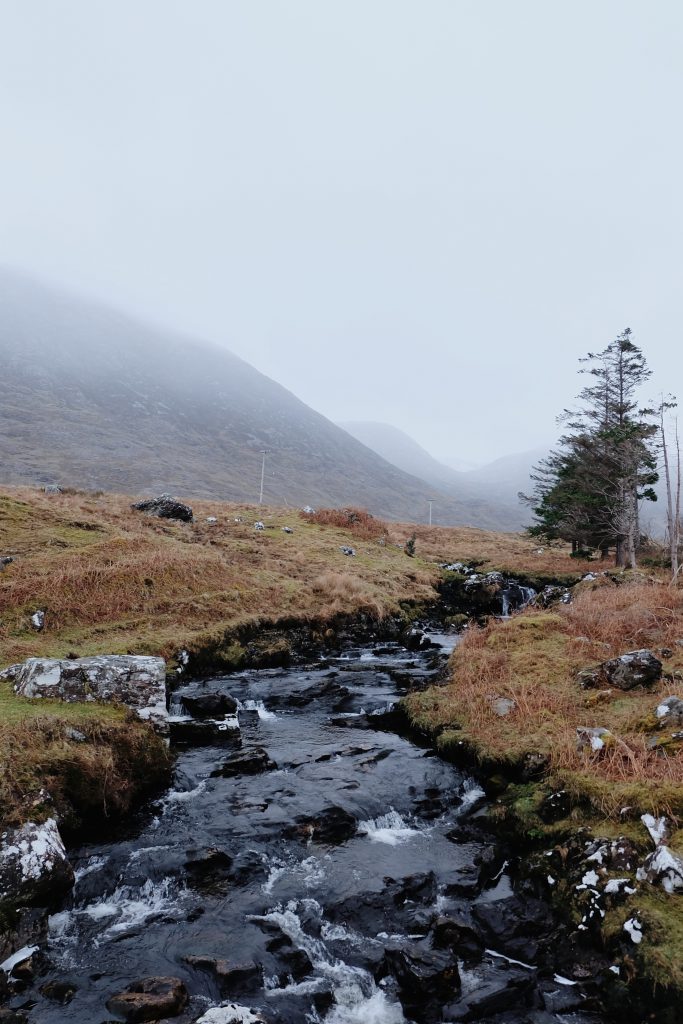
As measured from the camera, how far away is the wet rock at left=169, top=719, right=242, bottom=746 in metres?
12.7

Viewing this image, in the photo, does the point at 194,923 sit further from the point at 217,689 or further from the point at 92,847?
the point at 217,689

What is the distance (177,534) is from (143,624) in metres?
10.9

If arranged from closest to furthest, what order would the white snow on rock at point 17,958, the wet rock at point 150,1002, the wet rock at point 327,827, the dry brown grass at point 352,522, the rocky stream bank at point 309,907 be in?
the wet rock at point 150,1002 < the rocky stream bank at point 309,907 < the white snow on rock at point 17,958 < the wet rock at point 327,827 < the dry brown grass at point 352,522

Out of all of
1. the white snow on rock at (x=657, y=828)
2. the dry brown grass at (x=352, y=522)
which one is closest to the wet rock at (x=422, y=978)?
the white snow on rock at (x=657, y=828)

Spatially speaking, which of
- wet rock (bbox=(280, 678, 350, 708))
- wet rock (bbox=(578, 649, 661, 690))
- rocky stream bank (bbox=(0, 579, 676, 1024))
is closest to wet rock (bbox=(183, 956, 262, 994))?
rocky stream bank (bbox=(0, 579, 676, 1024))

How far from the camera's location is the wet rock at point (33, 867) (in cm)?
712

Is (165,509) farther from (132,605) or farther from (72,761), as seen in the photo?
(72,761)

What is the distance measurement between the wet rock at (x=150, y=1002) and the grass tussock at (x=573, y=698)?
6.29 metres

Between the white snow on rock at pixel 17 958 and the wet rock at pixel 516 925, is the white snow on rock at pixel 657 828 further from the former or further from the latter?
the white snow on rock at pixel 17 958

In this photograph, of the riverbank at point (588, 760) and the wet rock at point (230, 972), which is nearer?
the wet rock at point (230, 972)

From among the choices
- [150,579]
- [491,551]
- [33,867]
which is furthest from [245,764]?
[491,551]

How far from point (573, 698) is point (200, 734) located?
842 cm

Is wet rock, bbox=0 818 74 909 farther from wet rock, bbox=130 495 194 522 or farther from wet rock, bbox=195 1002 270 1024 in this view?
wet rock, bbox=130 495 194 522

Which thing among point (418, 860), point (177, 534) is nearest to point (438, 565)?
point (177, 534)
